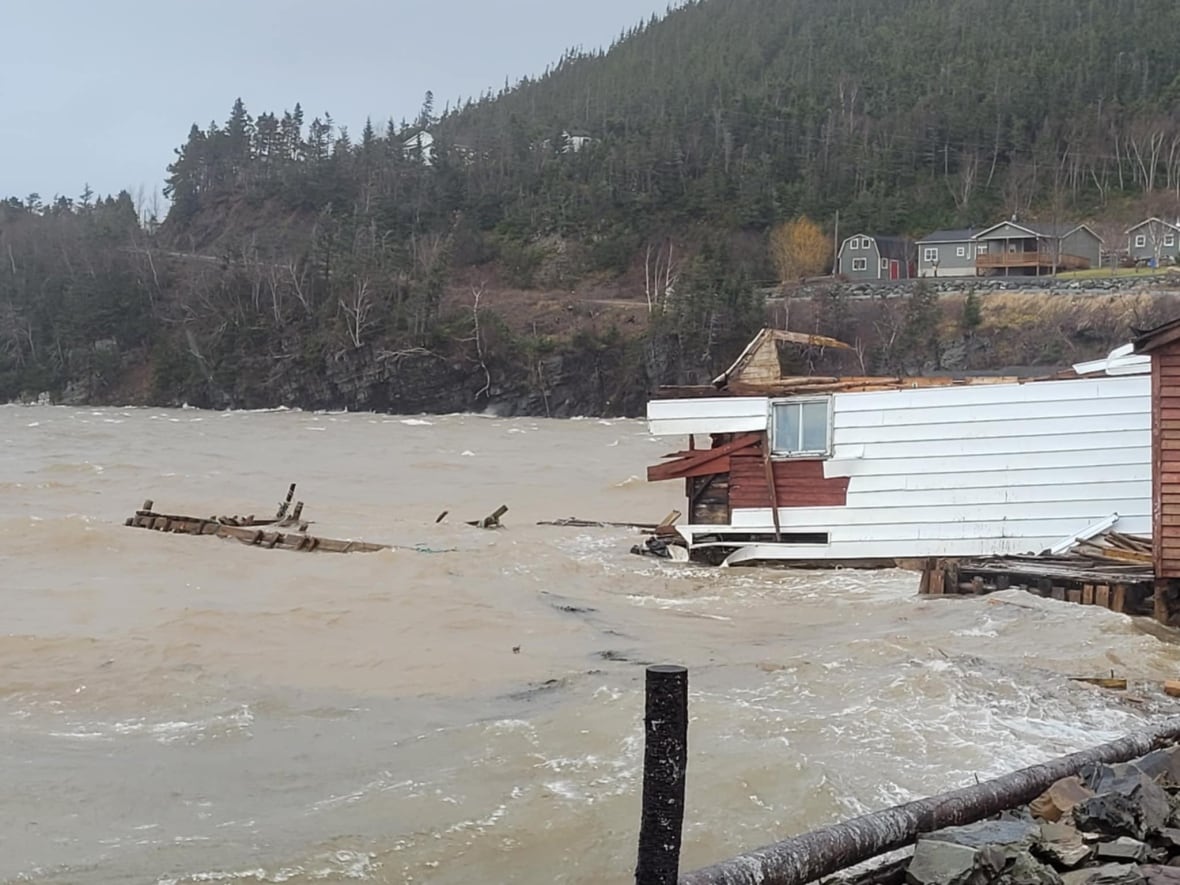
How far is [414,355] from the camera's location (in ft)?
265

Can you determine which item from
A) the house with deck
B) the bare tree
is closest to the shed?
the house with deck

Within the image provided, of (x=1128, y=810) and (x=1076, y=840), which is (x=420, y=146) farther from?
(x=1076, y=840)

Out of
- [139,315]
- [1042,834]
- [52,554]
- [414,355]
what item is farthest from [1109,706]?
[139,315]

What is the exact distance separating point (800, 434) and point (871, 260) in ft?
250

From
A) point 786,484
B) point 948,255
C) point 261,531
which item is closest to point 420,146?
point 948,255

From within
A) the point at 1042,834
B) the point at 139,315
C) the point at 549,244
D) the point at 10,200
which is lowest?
the point at 1042,834

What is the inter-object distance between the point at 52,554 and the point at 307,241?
8267cm

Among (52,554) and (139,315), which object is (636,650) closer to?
(52,554)

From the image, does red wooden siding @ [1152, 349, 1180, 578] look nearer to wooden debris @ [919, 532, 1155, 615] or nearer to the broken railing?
wooden debris @ [919, 532, 1155, 615]

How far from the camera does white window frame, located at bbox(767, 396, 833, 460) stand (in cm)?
1855

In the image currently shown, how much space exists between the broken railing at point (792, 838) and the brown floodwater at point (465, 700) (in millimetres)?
1992

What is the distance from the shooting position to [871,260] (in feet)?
300

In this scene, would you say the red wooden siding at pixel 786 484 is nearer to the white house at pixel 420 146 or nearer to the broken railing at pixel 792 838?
the broken railing at pixel 792 838

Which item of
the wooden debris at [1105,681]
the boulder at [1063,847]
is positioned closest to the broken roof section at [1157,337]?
the wooden debris at [1105,681]
